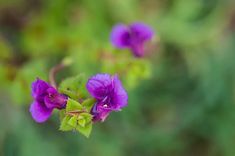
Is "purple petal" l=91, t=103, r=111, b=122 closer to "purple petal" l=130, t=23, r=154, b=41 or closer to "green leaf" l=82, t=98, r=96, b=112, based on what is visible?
"green leaf" l=82, t=98, r=96, b=112

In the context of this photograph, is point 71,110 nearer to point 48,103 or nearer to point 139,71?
point 48,103

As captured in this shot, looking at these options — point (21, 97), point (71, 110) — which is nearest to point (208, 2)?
point (21, 97)

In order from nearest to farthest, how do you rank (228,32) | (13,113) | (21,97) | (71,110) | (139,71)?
(71,110) → (139,71) → (21,97) → (13,113) → (228,32)

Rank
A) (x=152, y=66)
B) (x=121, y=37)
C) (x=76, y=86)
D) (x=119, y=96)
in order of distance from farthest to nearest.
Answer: (x=152, y=66), (x=121, y=37), (x=76, y=86), (x=119, y=96)

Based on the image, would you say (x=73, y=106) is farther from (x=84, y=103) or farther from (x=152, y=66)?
(x=152, y=66)

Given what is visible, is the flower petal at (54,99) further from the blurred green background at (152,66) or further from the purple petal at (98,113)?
the blurred green background at (152,66)

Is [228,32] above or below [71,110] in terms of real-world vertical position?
above

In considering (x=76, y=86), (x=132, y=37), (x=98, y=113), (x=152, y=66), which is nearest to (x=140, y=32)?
(x=132, y=37)
